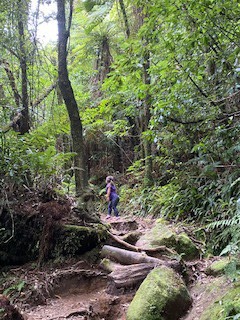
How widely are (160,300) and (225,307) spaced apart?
91 centimetres

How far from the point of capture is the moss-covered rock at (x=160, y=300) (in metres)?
3.24

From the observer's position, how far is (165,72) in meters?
5.85

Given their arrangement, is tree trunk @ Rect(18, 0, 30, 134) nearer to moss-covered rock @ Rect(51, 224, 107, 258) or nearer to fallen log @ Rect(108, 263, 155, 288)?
moss-covered rock @ Rect(51, 224, 107, 258)

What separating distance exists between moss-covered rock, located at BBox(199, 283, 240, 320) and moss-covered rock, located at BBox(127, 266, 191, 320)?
0.39 meters

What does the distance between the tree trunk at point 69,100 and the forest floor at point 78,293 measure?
1378 mm

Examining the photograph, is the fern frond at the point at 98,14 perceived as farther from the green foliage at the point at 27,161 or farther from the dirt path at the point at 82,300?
the dirt path at the point at 82,300

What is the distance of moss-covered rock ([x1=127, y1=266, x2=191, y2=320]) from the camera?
324 centimetres

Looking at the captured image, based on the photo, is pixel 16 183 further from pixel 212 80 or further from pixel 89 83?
pixel 89 83

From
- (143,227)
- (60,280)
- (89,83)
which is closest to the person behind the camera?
(60,280)

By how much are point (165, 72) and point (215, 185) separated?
2.41 meters

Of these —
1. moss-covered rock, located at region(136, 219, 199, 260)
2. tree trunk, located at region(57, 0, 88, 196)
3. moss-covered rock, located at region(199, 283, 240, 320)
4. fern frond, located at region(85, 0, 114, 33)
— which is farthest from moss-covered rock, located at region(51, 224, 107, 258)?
fern frond, located at region(85, 0, 114, 33)

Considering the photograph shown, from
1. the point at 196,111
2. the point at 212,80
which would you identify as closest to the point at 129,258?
the point at 196,111

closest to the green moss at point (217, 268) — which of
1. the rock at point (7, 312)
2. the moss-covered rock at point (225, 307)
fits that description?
the moss-covered rock at point (225, 307)

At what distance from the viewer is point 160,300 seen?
10.9 ft
